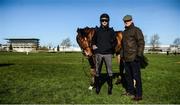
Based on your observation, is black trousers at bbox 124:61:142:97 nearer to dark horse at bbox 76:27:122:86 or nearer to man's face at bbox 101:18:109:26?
man's face at bbox 101:18:109:26

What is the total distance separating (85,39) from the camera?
10.7 metres

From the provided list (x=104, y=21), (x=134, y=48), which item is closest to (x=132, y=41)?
(x=134, y=48)

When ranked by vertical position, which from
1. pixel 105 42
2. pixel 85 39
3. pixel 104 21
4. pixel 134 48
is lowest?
pixel 134 48

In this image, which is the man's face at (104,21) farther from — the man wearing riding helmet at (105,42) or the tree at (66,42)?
the tree at (66,42)

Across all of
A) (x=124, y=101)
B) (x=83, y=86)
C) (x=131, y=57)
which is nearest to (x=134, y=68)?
(x=131, y=57)

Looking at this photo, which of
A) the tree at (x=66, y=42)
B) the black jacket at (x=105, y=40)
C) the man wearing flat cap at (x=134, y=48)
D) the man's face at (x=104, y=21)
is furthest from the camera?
the tree at (x=66, y=42)

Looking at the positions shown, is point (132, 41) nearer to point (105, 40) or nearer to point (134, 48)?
point (134, 48)

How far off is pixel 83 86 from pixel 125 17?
3769 millimetres

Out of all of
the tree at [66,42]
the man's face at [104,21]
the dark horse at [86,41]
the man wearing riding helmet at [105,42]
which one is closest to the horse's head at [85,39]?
the dark horse at [86,41]

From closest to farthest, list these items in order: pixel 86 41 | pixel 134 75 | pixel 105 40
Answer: pixel 134 75
pixel 105 40
pixel 86 41

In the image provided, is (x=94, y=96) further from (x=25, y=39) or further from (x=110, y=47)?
(x=25, y=39)

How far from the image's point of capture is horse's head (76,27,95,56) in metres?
10.5

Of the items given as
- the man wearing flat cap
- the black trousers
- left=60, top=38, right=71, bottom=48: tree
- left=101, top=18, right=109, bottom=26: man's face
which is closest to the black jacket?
left=101, top=18, right=109, bottom=26: man's face

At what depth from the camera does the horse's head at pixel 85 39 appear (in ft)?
34.5
